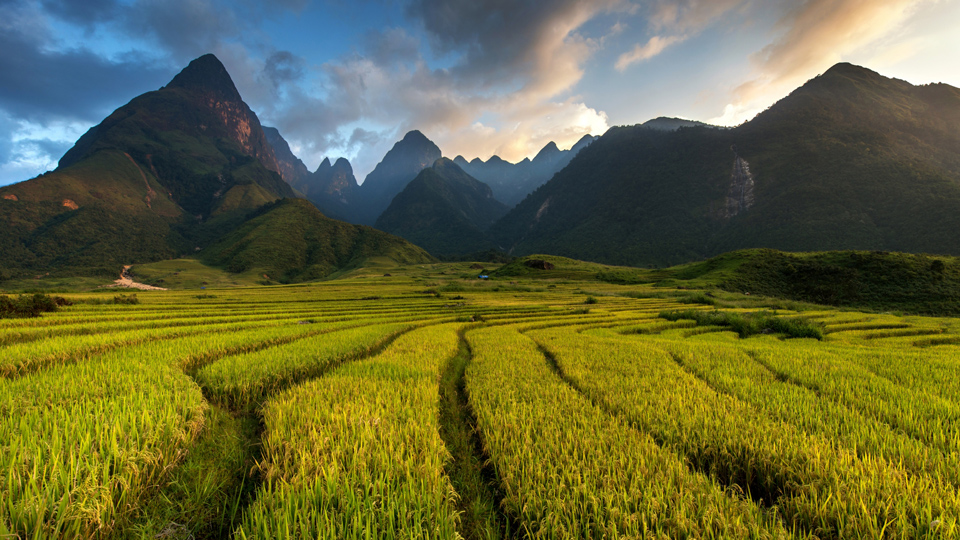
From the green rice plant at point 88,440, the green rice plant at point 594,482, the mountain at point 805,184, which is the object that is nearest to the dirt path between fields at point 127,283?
the green rice plant at point 88,440

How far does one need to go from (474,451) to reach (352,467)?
67.0 inches

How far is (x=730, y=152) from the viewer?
161 metres

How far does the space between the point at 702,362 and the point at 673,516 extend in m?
7.13

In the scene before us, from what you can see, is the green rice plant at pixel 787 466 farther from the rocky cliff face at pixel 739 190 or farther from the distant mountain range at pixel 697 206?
the rocky cliff face at pixel 739 190

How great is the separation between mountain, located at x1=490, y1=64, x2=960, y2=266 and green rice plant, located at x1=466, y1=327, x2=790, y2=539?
140 meters

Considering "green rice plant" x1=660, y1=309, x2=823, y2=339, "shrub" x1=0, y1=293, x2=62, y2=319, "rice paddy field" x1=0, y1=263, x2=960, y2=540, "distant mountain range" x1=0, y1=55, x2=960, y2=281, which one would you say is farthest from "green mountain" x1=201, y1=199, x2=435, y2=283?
"rice paddy field" x1=0, y1=263, x2=960, y2=540

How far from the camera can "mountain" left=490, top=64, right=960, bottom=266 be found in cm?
9862

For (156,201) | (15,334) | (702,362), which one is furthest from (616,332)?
(156,201)

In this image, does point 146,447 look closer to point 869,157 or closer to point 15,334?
point 15,334

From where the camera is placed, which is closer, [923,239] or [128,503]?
[128,503]

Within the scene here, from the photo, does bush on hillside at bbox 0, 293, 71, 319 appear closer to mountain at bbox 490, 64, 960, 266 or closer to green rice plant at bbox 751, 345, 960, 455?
green rice plant at bbox 751, 345, 960, 455

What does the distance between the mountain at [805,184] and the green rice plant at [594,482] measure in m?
140

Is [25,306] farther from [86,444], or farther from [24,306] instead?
[86,444]

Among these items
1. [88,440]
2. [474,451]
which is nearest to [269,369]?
[88,440]
